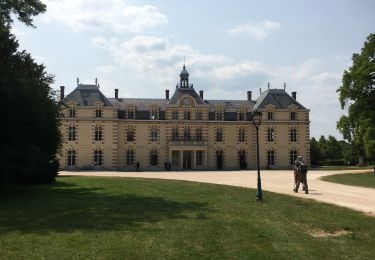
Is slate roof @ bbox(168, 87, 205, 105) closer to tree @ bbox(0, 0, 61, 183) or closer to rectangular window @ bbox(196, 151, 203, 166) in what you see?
rectangular window @ bbox(196, 151, 203, 166)

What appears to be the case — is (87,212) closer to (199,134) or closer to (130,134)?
(130,134)

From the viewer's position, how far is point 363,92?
130 ft

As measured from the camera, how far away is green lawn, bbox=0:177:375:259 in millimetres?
8461

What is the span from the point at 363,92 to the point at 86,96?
113ft

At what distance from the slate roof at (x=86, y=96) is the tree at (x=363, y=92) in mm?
30507

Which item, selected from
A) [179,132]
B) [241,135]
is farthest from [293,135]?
[179,132]

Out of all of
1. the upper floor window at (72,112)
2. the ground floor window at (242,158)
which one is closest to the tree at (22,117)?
the upper floor window at (72,112)

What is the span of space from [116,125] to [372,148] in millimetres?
32090

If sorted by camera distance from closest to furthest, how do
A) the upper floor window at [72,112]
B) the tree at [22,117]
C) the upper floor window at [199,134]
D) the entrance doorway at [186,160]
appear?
1. the tree at [22,117]
2. the upper floor window at [72,112]
3. the entrance doorway at [186,160]
4. the upper floor window at [199,134]

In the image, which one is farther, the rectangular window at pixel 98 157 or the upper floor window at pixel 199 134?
the upper floor window at pixel 199 134

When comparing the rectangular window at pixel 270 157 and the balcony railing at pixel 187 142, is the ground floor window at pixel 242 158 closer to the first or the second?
the rectangular window at pixel 270 157

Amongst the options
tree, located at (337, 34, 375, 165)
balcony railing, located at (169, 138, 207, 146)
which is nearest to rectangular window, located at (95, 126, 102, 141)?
balcony railing, located at (169, 138, 207, 146)

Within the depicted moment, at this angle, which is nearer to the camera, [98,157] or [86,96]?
[98,157]

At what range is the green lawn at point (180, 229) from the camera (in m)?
8.46
